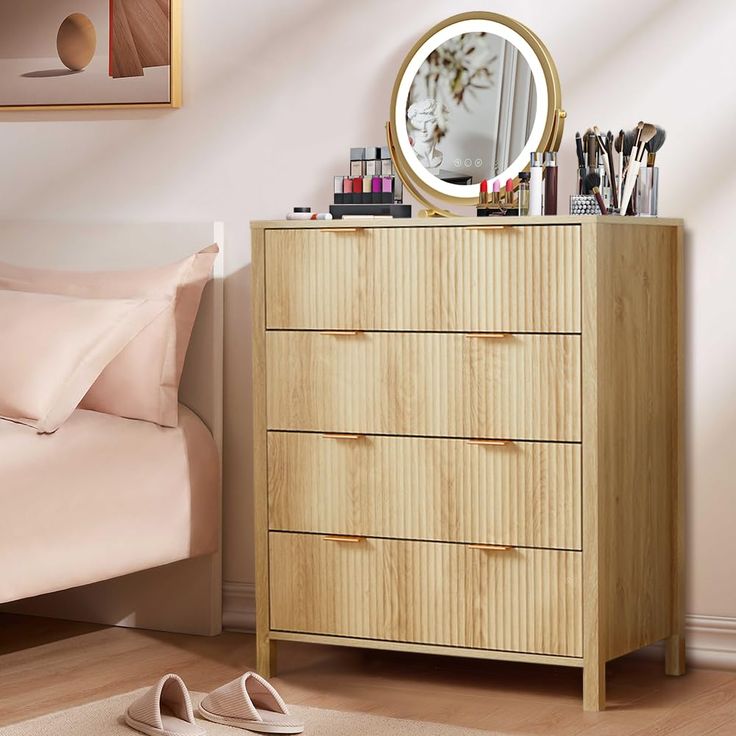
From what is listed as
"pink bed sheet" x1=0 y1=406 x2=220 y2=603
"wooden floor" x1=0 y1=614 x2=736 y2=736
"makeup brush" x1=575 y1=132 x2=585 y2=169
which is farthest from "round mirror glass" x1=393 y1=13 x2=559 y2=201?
"wooden floor" x1=0 y1=614 x2=736 y2=736

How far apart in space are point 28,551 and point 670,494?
134 cm

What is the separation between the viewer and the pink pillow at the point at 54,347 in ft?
8.80

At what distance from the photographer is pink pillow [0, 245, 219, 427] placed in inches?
115

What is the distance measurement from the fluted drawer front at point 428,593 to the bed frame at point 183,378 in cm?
48

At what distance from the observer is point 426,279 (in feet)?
8.33

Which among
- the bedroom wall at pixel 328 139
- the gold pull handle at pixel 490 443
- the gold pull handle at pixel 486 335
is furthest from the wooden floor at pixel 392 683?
the gold pull handle at pixel 486 335

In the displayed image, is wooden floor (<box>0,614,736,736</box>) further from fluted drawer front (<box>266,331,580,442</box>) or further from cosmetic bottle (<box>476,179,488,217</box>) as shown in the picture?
cosmetic bottle (<box>476,179,488,217</box>)

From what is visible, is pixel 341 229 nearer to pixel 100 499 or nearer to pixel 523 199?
pixel 523 199

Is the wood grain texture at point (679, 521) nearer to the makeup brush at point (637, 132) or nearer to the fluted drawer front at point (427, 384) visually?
the makeup brush at point (637, 132)

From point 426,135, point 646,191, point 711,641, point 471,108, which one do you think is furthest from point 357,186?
point 711,641

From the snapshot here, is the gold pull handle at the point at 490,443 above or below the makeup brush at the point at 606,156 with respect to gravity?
below

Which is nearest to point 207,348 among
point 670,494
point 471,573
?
point 471,573

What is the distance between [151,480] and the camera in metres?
2.86

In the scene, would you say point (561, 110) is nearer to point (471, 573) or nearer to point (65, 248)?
point (471, 573)
